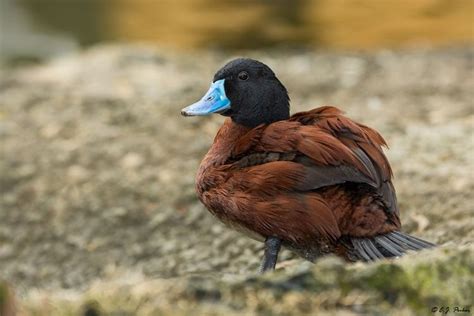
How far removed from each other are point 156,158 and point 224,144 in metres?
3.26

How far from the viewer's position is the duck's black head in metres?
5.09

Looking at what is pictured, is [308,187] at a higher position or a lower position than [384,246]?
higher

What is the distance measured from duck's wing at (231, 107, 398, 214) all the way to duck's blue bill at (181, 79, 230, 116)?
27 cm

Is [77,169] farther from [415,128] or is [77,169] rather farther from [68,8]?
[68,8]

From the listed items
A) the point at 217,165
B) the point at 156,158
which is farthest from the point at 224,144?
the point at 156,158

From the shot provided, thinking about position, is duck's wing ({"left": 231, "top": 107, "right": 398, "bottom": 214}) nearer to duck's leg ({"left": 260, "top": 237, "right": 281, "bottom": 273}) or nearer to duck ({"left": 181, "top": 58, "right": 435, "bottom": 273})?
duck ({"left": 181, "top": 58, "right": 435, "bottom": 273})

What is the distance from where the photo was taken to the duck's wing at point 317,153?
182 inches

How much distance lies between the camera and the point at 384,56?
11.4m

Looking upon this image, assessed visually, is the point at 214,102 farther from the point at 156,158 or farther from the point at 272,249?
the point at 156,158

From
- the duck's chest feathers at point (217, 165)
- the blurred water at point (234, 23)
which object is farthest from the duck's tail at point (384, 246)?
the blurred water at point (234, 23)

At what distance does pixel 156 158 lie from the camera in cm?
822

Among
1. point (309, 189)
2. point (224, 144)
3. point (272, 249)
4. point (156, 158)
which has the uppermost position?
point (224, 144)
